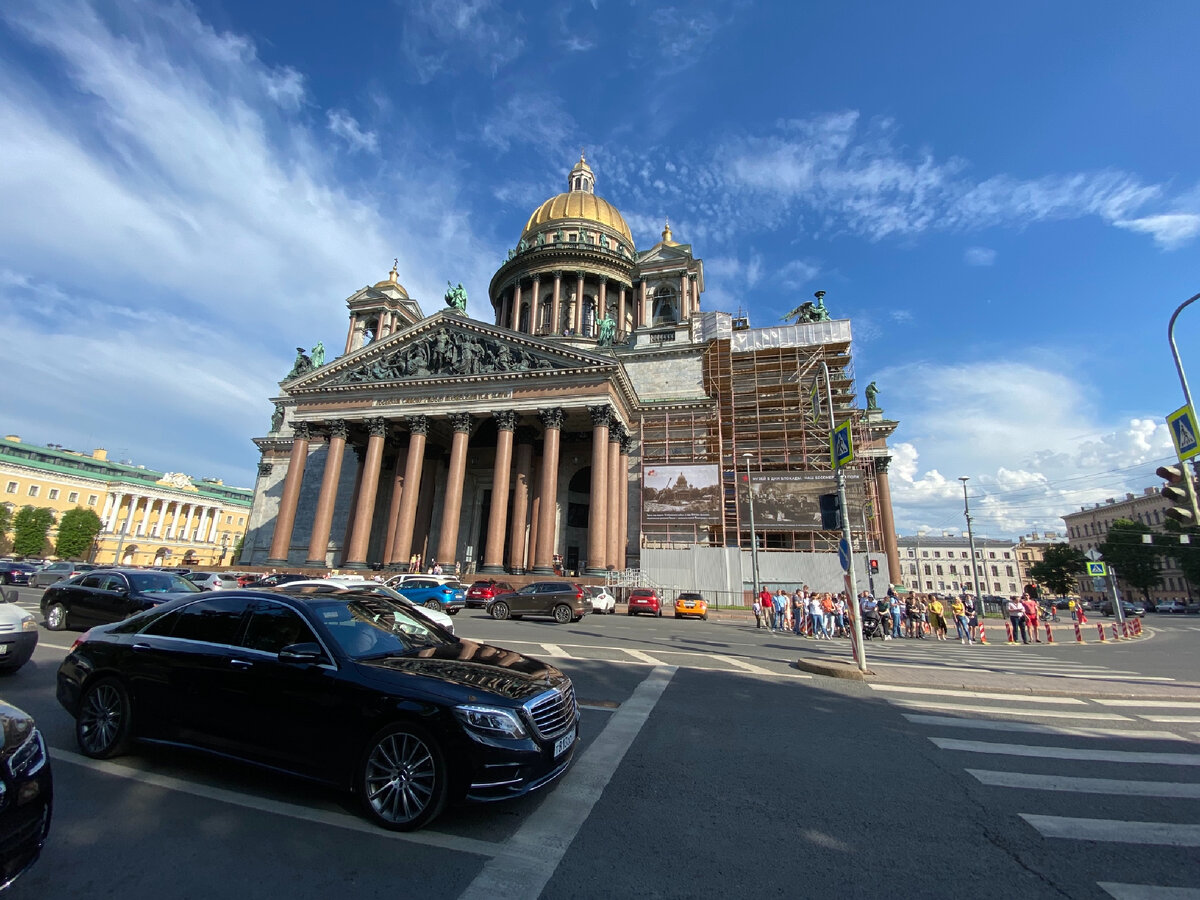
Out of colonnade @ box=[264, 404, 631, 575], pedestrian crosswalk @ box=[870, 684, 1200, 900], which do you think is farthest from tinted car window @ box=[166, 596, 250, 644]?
colonnade @ box=[264, 404, 631, 575]

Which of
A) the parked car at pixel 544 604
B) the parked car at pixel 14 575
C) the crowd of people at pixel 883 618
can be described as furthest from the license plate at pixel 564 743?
the parked car at pixel 14 575

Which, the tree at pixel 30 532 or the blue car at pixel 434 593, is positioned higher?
the tree at pixel 30 532

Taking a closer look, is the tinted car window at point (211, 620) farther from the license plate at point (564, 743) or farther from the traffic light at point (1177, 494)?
the traffic light at point (1177, 494)

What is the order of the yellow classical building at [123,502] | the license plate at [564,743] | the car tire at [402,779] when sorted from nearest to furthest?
the car tire at [402,779] < the license plate at [564,743] < the yellow classical building at [123,502]

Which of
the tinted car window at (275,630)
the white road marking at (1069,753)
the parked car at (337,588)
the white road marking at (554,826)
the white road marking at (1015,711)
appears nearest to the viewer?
the white road marking at (554,826)

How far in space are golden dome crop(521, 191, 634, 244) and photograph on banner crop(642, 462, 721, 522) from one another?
35.3 metres

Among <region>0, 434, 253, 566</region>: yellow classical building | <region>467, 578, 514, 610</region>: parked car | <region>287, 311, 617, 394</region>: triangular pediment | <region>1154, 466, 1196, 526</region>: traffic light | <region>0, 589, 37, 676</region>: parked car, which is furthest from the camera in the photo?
<region>0, 434, 253, 566</region>: yellow classical building

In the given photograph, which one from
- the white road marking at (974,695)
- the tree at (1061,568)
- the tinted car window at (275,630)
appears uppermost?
the tree at (1061,568)

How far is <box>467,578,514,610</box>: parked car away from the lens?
26.8 m

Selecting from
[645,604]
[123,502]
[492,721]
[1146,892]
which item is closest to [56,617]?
[492,721]

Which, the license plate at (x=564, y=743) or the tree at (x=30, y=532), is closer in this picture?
the license plate at (x=564, y=743)

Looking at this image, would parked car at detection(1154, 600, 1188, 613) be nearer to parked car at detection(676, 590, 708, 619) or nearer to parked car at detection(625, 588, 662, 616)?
parked car at detection(676, 590, 708, 619)

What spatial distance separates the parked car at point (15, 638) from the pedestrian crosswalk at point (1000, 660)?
15628mm

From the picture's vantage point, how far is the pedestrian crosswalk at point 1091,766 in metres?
3.87
